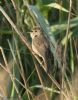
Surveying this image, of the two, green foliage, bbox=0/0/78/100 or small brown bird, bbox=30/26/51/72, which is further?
small brown bird, bbox=30/26/51/72

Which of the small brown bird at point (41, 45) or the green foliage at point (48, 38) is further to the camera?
the small brown bird at point (41, 45)

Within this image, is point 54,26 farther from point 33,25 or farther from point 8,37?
point 8,37

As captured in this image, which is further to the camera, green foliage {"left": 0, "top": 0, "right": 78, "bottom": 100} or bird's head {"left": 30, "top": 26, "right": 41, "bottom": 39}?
bird's head {"left": 30, "top": 26, "right": 41, "bottom": 39}

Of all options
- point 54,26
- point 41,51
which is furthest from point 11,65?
point 54,26

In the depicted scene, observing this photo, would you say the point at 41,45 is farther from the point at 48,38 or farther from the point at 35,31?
the point at 48,38

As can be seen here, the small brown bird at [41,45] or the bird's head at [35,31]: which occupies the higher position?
the bird's head at [35,31]

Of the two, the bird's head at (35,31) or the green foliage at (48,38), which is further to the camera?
the bird's head at (35,31)

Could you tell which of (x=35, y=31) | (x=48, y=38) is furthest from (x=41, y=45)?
(x=48, y=38)

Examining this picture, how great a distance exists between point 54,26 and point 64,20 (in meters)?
0.09

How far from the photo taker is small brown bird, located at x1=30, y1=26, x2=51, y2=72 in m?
2.19

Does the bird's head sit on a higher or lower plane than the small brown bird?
higher

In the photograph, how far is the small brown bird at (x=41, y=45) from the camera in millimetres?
2186

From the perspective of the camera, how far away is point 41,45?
229cm

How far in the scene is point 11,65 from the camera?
7.28 feet
